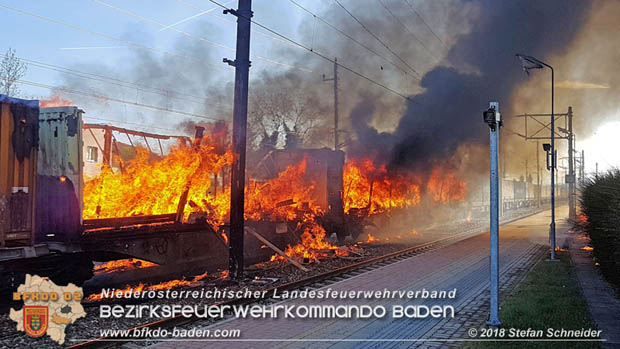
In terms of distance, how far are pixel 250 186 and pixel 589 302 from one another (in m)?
9.52

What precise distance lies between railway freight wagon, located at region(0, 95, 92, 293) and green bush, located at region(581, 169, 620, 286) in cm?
951

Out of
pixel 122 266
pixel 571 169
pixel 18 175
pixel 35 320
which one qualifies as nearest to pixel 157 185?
pixel 122 266

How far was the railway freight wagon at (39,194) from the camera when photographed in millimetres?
7398

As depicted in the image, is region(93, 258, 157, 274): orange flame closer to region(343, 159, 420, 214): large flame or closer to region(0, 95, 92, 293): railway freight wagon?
region(0, 95, 92, 293): railway freight wagon

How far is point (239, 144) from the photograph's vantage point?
411 inches

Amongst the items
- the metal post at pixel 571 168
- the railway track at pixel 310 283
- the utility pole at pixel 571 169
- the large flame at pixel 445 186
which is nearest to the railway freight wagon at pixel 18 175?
the railway track at pixel 310 283

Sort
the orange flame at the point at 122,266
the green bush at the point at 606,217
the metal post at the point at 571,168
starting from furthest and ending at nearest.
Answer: the metal post at the point at 571,168 → the orange flame at the point at 122,266 → the green bush at the point at 606,217

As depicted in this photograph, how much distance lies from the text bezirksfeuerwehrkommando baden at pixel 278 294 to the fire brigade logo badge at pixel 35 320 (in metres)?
1.57

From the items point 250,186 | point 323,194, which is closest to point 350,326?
point 250,186

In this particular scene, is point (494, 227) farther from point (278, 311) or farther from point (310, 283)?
point (310, 283)

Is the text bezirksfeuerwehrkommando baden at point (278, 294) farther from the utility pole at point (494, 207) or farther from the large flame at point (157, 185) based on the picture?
the utility pole at point (494, 207)

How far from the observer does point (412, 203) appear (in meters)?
25.5

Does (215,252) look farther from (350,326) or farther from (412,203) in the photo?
(412,203)

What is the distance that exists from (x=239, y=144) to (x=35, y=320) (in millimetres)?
5307
